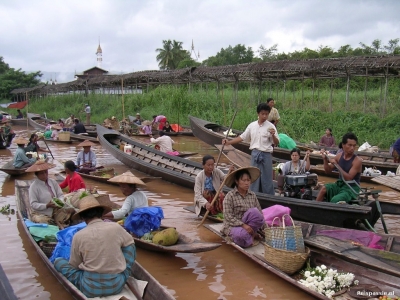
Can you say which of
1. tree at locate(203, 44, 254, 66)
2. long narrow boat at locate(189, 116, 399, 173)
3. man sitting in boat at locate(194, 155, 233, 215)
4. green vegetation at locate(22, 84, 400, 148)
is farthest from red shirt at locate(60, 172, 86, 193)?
tree at locate(203, 44, 254, 66)

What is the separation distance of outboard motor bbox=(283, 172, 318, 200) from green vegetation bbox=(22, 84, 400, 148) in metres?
3.94

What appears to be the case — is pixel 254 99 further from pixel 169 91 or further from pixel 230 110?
pixel 169 91

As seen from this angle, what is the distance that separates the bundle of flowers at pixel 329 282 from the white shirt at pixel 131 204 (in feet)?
6.57

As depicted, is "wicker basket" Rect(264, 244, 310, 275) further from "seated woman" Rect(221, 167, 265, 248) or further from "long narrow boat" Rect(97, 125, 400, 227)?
"long narrow boat" Rect(97, 125, 400, 227)

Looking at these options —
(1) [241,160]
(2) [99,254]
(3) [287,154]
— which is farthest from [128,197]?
(3) [287,154]

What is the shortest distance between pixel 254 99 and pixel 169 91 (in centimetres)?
464

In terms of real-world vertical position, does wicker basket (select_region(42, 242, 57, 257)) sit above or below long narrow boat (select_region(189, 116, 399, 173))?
below

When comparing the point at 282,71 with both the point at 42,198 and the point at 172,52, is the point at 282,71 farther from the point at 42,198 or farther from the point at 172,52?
the point at 172,52

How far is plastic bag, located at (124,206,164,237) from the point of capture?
507 cm

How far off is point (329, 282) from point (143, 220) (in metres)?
2.16

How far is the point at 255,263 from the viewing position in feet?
16.5

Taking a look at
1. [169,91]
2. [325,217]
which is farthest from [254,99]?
[325,217]

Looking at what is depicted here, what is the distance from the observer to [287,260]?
14.3ft

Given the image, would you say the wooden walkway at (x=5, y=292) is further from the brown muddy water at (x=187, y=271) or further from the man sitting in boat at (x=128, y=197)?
the man sitting in boat at (x=128, y=197)
